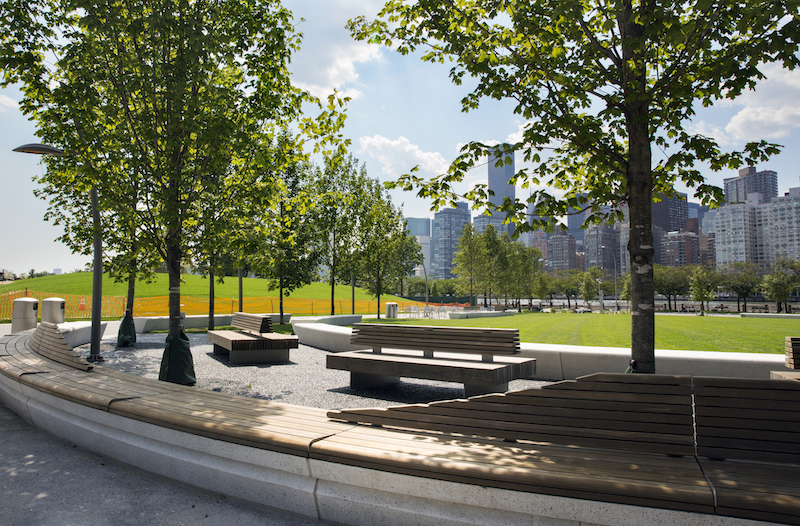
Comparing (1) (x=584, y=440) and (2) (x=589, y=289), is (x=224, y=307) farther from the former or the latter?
(2) (x=589, y=289)

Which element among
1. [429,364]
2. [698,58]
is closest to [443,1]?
[698,58]

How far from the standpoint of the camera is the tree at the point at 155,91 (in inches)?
293

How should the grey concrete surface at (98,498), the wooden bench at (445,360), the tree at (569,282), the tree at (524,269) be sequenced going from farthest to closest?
the tree at (569,282) < the tree at (524,269) < the wooden bench at (445,360) < the grey concrete surface at (98,498)

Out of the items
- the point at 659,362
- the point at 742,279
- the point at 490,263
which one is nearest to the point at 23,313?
the point at 659,362

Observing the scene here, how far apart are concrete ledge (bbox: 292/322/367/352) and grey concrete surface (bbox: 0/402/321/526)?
8054 millimetres

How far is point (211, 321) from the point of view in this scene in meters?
20.5

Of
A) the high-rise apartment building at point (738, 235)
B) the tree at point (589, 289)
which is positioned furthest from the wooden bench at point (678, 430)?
the high-rise apartment building at point (738, 235)

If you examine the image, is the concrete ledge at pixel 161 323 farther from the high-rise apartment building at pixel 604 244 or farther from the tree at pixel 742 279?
the high-rise apartment building at pixel 604 244

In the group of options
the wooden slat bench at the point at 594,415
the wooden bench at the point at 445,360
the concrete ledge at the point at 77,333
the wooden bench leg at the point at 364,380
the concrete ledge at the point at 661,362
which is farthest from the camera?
the concrete ledge at the point at 77,333

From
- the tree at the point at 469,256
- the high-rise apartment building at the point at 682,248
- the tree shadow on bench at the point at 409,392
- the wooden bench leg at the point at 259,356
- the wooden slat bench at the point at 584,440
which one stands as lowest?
the tree shadow on bench at the point at 409,392

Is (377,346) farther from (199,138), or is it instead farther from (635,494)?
(635,494)

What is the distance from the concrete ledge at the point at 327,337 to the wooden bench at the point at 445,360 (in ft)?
12.8

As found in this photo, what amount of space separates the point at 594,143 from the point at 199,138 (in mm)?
5984

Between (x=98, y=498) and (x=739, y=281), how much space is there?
88.9 m
